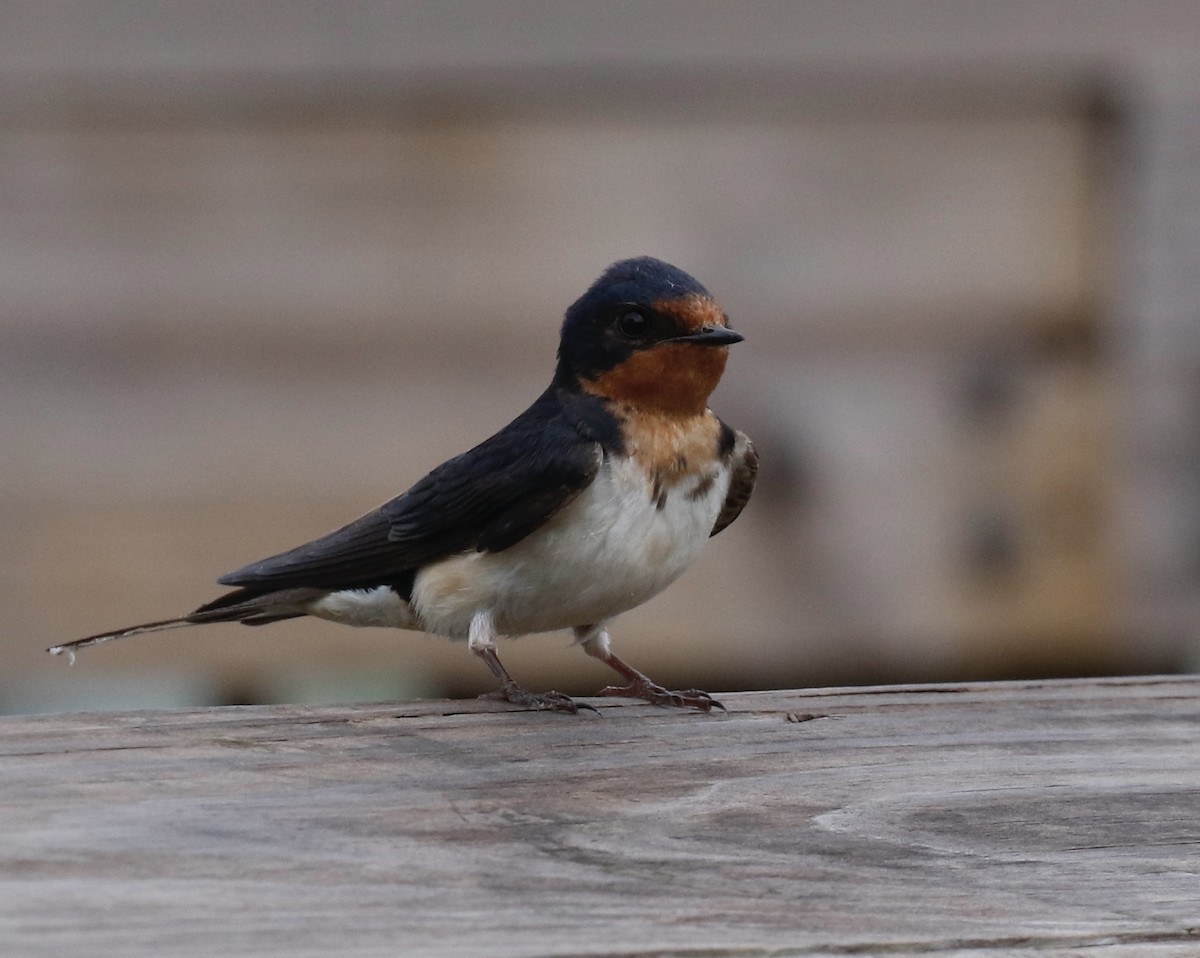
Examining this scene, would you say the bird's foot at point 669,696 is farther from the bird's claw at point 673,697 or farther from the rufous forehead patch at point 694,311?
the rufous forehead patch at point 694,311

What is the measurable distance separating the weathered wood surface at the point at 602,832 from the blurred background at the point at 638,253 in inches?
62.0

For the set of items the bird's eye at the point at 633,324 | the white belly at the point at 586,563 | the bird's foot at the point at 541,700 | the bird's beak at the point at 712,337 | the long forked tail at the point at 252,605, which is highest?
the bird's eye at the point at 633,324

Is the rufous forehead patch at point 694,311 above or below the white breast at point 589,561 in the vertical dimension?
above

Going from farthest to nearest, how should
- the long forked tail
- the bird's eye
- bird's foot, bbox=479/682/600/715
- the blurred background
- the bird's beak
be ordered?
the blurred background → the long forked tail → the bird's eye → the bird's beak → bird's foot, bbox=479/682/600/715

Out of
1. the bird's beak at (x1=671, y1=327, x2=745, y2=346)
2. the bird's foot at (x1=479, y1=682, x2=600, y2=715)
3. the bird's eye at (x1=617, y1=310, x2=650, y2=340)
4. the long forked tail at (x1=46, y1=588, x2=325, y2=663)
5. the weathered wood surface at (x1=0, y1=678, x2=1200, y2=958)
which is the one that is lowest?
the weathered wood surface at (x1=0, y1=678, x2=1200, y2=958)

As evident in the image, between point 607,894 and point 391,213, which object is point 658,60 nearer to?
point 391,213

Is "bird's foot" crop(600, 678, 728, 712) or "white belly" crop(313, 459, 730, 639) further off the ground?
"white belly" crop(313, 459, 730, 639)

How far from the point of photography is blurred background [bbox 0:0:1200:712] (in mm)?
3621

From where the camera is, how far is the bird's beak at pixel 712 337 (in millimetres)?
2508

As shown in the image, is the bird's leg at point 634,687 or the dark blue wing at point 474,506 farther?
the dark blue wing at point 474,506

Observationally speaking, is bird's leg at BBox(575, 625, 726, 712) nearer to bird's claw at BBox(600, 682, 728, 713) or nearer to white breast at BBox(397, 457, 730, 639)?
bird's claw at BBox(600, 682, 728, 713)

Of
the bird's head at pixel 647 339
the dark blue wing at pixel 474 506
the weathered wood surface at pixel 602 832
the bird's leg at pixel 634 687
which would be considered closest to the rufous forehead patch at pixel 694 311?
the bird's head at pixel 647 339

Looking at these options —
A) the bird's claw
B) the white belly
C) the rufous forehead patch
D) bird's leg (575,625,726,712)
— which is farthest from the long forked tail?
the rufous forehead patch

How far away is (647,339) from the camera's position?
2621 millimetres
